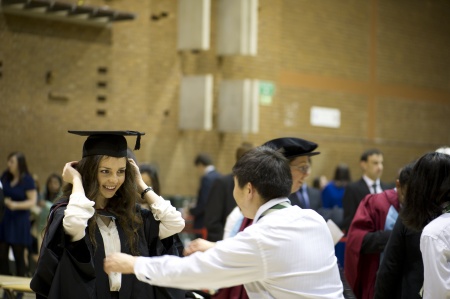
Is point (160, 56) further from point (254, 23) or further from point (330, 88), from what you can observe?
point (330, 88)

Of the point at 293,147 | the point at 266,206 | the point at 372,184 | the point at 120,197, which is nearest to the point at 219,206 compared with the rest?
the point at 372,184

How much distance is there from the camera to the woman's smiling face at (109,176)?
4418mm

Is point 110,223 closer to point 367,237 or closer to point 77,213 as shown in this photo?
point 77,213

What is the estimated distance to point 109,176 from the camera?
175 inches

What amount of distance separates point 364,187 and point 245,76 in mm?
7535

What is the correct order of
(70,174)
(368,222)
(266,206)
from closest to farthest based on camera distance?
(266,206) → (70,174) → (368,222)

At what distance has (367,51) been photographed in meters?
19.2

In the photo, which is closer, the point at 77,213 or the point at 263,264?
the point at 263,264

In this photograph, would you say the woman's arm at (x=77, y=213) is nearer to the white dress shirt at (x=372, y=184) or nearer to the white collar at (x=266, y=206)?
the white collar at (x=266, y=206)

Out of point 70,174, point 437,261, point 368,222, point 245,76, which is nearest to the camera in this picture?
point 437,261

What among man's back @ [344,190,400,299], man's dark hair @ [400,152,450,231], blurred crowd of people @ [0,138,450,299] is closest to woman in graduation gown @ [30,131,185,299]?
blurred crowd of people @ [0,138,450,299]

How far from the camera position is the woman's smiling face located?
4418 mm

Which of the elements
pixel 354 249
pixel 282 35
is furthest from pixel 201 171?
pixel 354 249

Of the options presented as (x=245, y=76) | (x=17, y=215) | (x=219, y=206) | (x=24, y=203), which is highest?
(x=245, y=76)
